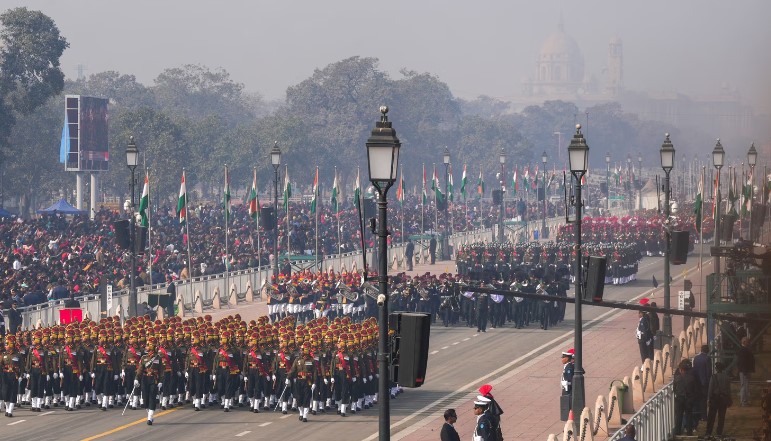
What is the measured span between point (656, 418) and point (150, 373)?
11.1 meters

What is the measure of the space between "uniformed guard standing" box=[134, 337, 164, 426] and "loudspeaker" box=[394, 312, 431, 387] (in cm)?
1586

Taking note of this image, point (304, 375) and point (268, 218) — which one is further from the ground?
point (268, 218)

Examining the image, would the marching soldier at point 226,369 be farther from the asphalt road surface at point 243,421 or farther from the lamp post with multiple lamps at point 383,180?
the lamp post with multiple lamps at point 383,180

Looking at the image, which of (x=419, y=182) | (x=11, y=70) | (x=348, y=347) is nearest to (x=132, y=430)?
(x=348, y=347)

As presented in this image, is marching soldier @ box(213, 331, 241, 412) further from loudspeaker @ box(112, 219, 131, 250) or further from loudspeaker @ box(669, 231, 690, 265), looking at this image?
loudspeaker @ box(112, 219, 131, 250)

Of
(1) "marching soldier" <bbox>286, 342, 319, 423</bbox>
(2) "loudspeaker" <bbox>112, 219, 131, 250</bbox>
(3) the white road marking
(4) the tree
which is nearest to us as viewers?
(3) the white road marking

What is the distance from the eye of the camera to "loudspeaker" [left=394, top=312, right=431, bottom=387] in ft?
56.3

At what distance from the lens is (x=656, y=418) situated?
26688 millimetres

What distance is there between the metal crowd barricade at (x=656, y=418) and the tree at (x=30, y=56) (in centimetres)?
6856

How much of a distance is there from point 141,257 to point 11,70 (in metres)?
34.8

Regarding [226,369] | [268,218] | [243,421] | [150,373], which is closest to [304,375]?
[243,421]

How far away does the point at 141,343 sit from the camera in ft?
110

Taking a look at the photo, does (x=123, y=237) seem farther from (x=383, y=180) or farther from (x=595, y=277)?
(x=383, y=180)

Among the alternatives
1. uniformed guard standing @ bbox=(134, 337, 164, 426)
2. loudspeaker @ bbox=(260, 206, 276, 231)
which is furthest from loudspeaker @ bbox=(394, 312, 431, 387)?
loudspeaker @ bbox=(260, 206, 276, 231)
